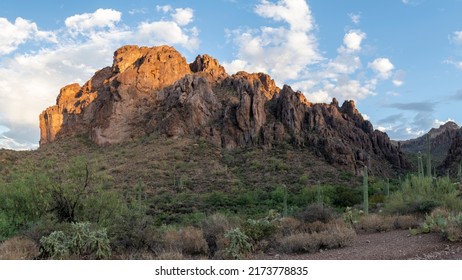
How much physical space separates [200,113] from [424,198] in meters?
65.6

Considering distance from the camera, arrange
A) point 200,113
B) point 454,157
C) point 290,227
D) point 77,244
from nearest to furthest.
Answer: point 77,244, point 290,227, point 454,157, point 200,113

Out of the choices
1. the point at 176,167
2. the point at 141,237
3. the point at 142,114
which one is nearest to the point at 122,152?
the point at 176,167

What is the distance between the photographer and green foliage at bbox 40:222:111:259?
10863mm

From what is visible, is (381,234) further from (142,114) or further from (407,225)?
(142,114)

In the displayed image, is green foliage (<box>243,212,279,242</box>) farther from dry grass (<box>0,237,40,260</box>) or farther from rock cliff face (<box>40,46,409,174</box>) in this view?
rock cliff face (<box>40,46,409,174</box>)

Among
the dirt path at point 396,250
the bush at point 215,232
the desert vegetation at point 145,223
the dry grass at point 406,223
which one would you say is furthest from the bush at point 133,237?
the dry grass at point 406,223

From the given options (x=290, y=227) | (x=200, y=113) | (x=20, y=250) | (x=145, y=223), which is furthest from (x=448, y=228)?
(x=200, y=113)

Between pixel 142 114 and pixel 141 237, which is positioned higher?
pixel 142 114

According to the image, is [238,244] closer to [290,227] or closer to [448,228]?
[290,227]

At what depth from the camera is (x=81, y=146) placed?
84250 mm

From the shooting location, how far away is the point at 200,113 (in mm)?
81438

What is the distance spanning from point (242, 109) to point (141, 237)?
72128 mm

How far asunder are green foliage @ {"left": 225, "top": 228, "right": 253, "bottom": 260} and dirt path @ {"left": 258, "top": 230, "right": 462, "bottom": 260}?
0.75m

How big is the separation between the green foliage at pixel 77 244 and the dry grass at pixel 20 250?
275 mm
